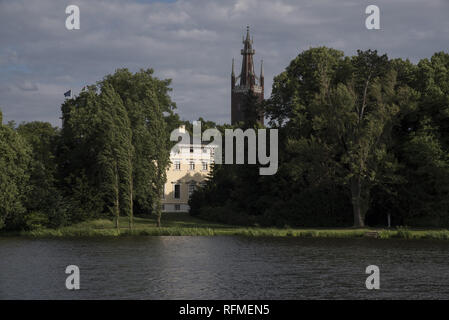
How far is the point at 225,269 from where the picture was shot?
3488 cm

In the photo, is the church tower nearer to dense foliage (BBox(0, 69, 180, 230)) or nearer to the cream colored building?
the cream colored building

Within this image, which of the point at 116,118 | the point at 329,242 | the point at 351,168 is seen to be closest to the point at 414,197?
the point at 351,168

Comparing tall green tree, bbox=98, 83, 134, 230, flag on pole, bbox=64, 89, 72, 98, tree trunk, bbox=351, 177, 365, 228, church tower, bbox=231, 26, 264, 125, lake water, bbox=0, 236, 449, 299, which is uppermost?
church tower, bbox=231, 26, 264, 125

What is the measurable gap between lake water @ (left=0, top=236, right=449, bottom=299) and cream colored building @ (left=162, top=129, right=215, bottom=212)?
47.6m

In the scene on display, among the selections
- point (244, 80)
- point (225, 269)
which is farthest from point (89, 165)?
point (244, 80)

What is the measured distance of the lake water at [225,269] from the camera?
27672 mm

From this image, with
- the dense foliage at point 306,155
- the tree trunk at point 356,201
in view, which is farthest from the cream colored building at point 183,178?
the tree trunk at point 356,201

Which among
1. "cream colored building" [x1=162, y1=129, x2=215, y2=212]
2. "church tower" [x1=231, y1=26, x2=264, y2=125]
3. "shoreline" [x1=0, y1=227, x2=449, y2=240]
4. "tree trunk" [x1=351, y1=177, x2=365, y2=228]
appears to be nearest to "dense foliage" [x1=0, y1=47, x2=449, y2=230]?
"tree trunk" [x1=351, y1=177, x2=365, y2=228]

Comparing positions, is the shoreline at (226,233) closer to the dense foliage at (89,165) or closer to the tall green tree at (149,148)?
the dense foliage at (89,165)

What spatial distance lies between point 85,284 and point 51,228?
33071 mm

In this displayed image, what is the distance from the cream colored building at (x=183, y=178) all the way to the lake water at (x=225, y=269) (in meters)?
47.6

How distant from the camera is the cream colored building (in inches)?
3893

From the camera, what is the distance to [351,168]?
58156 millimetres
